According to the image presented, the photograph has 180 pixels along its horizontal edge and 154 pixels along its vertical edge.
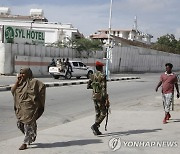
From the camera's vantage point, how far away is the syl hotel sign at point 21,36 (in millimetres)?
34812

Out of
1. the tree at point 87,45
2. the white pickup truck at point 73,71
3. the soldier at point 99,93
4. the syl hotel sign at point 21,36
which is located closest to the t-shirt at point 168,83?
the soldier at point 99,93

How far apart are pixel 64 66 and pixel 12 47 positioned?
5010 millimetres

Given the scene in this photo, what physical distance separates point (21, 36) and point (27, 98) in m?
30.0

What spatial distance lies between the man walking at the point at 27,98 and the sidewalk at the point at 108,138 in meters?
0.51

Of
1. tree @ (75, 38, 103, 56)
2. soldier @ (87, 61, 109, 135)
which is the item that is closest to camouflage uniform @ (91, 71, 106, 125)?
soldier @ (87, 61, 109, 135)

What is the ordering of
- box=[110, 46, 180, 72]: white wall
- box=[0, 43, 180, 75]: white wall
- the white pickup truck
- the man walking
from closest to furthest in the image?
the man walking → the white pickup truck → box=[0, 43, 180, 75]: white wall → box=[110, 46, 180, 72]: white wall

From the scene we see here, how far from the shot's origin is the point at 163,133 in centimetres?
896

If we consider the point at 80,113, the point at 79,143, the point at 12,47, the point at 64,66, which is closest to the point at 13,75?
the point at 12,47

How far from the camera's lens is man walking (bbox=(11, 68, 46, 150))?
6988 mm

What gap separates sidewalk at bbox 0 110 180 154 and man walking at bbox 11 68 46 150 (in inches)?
20.2

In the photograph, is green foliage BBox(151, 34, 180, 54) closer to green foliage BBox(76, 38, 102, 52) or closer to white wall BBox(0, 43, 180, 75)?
white wall BBox(0, 43, 180, 75)

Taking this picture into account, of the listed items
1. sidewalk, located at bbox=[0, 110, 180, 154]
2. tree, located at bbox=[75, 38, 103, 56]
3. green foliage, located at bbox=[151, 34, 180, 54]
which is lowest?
sidewalk, located at bbox=[0, 110, 180, 154]

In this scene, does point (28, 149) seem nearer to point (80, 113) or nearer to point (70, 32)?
point (80, 113)

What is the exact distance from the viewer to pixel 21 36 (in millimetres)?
36250
